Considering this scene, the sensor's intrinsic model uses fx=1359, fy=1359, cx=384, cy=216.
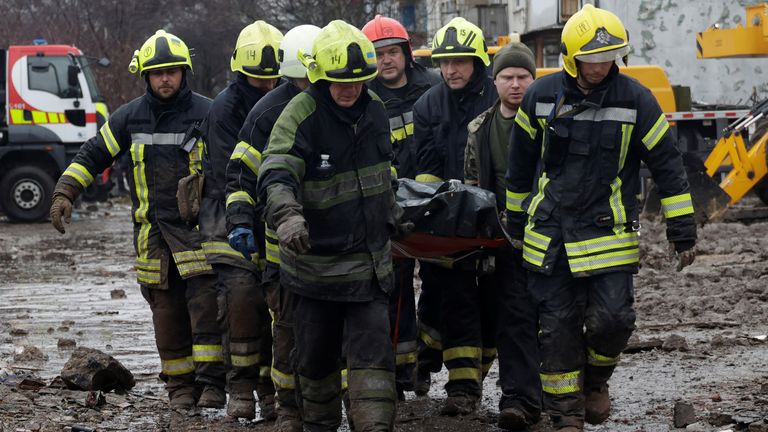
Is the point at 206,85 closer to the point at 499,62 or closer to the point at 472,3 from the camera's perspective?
the point at 472,3

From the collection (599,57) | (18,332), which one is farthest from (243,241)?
(18,332)

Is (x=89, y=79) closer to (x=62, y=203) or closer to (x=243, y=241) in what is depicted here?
(x=62, y=203)

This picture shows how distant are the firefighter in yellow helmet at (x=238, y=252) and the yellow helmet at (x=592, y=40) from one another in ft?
6.08

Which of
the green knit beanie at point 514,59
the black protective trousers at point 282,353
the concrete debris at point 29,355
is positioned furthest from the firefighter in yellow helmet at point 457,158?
the concrete debris at point 29,355

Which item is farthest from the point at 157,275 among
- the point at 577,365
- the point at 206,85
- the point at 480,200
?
the point at 206,85

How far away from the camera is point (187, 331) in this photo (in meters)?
7.83

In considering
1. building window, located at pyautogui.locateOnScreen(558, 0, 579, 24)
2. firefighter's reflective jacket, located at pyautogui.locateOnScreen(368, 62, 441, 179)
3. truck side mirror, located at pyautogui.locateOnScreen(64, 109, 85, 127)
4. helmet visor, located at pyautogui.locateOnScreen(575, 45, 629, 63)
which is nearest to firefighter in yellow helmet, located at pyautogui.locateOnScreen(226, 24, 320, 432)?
firefighter's reflective jacket, located at pyautogui.locateOnScreen(368, 62, 441, 179)

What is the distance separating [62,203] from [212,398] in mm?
1370

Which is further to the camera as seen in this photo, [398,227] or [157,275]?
[157,275]

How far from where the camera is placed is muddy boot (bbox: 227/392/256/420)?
7.20 m

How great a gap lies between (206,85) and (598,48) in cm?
4036

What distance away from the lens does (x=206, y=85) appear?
150 ft

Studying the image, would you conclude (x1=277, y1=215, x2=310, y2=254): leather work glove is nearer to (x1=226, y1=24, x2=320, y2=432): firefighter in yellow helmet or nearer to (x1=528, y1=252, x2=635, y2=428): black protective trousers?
(x1=226, y1=24, x2=320, y2=432): firefighter in yellow helmet

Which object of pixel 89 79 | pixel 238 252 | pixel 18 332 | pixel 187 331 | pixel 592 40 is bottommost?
pixel 18 332
